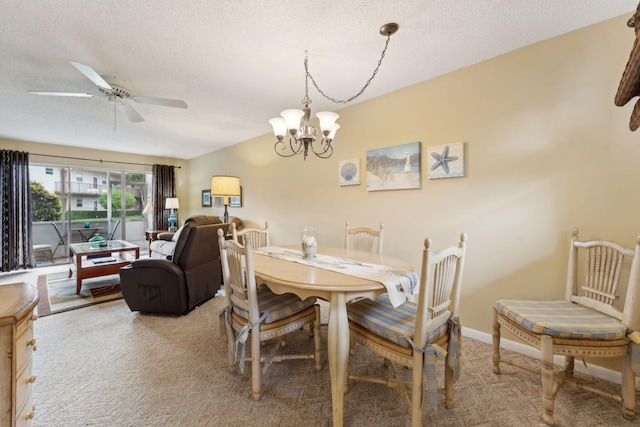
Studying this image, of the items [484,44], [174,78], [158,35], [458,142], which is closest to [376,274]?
[458,142]

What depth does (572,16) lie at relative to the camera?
168 cm

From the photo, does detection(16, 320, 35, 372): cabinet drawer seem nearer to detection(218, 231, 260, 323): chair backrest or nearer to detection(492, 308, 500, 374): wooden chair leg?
detection(218, 231, 260, 323): chair backrest

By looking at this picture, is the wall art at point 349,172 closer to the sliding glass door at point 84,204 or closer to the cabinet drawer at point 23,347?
the cabinet drawer at point 23,347

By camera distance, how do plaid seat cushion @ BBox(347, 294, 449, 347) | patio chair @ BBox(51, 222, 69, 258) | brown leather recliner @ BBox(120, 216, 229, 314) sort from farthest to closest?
patio chair @ BBox(51, 222, 69, 258) → brown leather recliner @ BBox(120, 216, 229, 314) → plaid seat cushion @ BBox(347, 294, 449, 347)

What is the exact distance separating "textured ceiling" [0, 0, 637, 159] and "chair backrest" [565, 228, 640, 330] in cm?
152

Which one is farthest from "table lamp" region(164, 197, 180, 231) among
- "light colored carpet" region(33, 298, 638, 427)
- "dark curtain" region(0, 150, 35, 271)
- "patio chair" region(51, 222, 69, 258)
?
"light colored carpet" region(33, 298, 638, 427)

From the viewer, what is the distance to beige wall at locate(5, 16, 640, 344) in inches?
67.2

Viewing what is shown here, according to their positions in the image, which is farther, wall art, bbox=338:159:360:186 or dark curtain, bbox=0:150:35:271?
dark curtain, bbox=0:150:35:271

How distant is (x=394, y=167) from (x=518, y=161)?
1.04 m

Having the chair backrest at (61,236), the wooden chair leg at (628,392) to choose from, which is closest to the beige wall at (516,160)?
the wooden chair leg at (628,392)

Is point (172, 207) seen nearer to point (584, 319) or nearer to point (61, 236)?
point (61, 236)

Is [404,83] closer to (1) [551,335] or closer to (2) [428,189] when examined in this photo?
(2) [428,189]

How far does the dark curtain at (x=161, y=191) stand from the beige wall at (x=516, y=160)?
5197mm

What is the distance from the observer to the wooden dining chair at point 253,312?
60.7 inches
